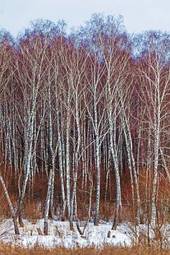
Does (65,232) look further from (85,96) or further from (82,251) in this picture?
(82,251)

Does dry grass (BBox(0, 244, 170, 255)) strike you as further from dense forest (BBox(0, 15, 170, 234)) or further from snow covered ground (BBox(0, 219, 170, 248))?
dense forest (BBox(0, 15, 170, 234))

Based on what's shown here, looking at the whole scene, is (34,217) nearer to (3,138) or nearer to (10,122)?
(10,122)

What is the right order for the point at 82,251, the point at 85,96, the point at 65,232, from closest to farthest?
the point at 82,251 < the point at 65,232 < the point at 85,96

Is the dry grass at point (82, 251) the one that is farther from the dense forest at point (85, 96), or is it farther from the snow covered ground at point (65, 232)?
the dense forest at point (85, 96)

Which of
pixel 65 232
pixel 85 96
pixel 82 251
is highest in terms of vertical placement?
pixel 85 96

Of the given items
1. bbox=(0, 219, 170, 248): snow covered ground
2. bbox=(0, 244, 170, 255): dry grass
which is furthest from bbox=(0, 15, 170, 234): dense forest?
bbox=(0, 244, 170, 255): dry grass

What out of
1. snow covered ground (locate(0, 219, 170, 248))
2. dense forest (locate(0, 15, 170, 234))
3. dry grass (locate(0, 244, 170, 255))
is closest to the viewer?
dry grass (locate(0, 244, 170, 255))

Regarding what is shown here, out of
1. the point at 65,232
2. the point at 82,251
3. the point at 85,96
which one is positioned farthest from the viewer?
the point at 85,96

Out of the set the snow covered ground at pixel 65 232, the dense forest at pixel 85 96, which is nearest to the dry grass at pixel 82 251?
the snow covered ground at pixel 65 232

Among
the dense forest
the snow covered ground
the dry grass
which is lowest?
the snow covered ground

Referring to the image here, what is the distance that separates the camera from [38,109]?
31750 millimetres

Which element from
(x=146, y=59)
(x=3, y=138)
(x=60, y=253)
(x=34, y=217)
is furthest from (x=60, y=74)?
(x=60, y=253)

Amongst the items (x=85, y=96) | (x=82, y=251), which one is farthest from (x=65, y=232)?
(x=82, y=251)

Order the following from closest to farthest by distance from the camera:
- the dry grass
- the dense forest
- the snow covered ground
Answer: the dry grass
the snow covered ground
the dense forest
